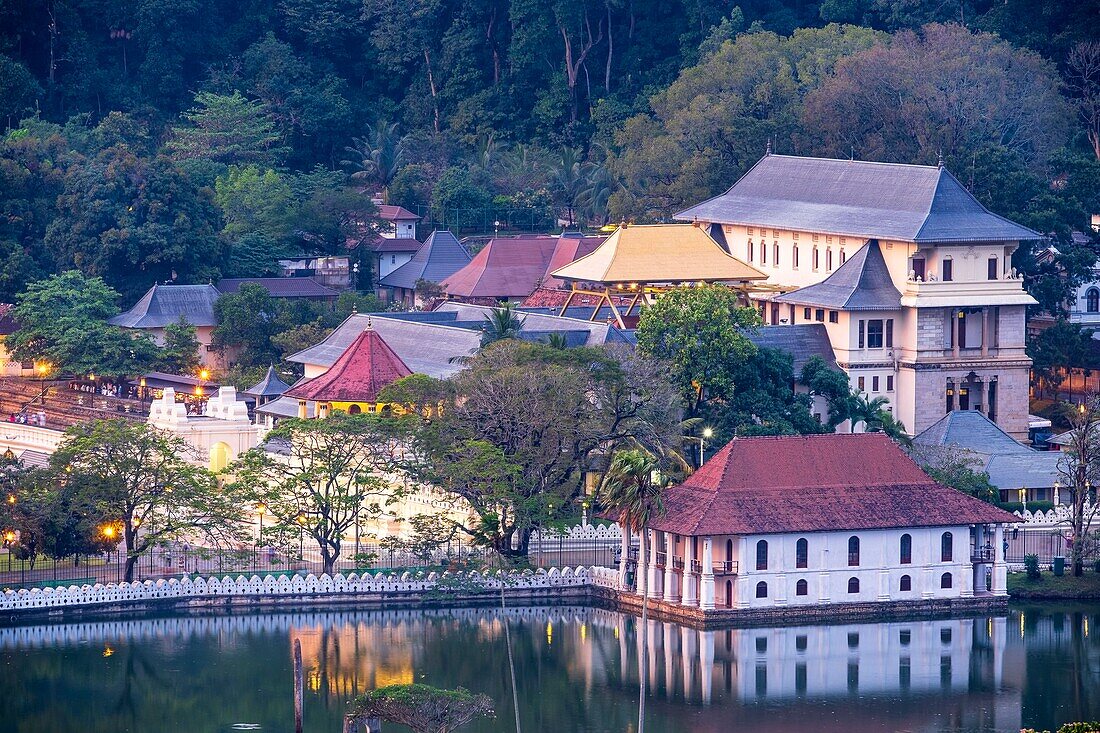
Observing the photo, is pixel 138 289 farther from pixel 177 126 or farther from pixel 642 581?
pixel 642 581

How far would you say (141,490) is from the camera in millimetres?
73750

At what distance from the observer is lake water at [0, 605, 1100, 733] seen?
62.4 m

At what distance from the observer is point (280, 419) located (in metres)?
84.7

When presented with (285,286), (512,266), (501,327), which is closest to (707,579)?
(501,327)

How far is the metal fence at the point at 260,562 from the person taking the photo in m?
73.4

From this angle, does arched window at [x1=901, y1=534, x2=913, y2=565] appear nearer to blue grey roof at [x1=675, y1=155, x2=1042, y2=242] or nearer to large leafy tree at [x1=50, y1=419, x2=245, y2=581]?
large leafy tree at [x1=50, y1=419, x2=245, y2=581]

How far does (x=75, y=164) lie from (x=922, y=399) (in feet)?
138

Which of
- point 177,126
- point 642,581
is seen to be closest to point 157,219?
point 177,126

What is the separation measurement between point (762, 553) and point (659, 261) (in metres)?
28.8

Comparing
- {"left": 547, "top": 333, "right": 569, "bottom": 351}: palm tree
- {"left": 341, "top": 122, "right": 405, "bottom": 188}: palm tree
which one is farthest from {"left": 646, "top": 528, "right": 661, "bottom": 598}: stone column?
{"left": 341, "top": 122, "right": 405, "bottom": 188}: palm tree

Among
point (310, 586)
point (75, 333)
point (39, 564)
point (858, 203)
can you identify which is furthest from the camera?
point (75, 333)

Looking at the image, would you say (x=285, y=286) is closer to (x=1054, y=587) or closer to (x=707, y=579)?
(x=707, y=579)

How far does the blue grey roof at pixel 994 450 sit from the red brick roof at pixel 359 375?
15.7 meters

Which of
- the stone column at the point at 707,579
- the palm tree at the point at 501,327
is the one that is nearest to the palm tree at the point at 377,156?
the palm tree at the point at 501,327
